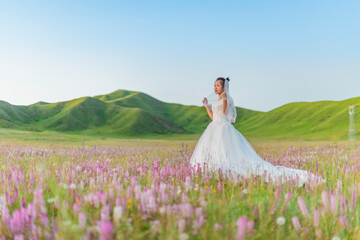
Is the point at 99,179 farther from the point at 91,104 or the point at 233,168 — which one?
the point at 91,104

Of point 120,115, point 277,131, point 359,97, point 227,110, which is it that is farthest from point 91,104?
point 227,110

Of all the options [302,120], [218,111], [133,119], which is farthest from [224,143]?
[133,119]

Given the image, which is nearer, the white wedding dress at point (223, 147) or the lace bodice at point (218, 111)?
the white wedding dress at point (223, 147)

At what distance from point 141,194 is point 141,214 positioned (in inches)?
8.2

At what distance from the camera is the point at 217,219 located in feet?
7.30

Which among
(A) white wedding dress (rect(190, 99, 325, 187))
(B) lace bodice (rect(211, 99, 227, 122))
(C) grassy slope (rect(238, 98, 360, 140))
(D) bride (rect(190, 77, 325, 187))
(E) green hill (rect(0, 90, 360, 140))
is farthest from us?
(E) green hill (rect(0, 90, 360, 140))

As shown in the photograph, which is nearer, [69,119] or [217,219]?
[217,219]

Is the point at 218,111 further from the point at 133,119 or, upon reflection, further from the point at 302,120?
the point at 133,119

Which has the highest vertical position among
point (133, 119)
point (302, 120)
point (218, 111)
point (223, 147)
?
point (133, 119)

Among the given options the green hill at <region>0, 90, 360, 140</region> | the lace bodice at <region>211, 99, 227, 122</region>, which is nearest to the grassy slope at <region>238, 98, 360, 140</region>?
the green hill at <region>0, 90, 360, 140</region>

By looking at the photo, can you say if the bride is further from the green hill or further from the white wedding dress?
the green hill

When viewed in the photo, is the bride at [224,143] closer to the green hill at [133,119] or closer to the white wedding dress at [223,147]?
the white wedding dress at [223,147]

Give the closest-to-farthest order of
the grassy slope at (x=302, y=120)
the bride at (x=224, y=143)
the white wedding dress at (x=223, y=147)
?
the bride at (x=224, y=143)
the white wedding dress at (x=223, y=147)
the grassy slope at (x=302, y=120)

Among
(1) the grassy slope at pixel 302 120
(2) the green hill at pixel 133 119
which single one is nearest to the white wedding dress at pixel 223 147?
(1) the grassy slope at pixel 302 120
